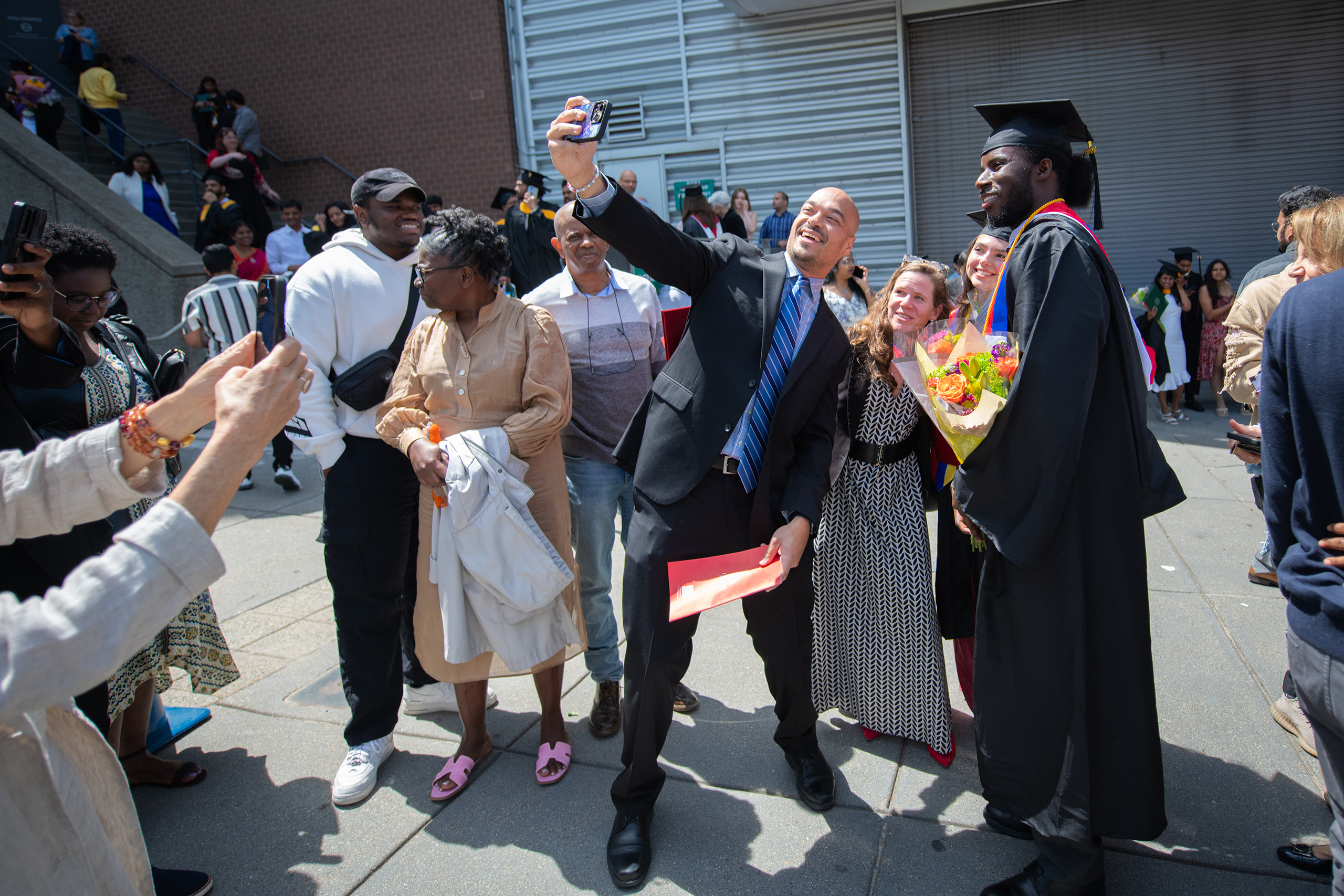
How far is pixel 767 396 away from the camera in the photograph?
8.70 ft

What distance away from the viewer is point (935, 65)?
11.5 metres

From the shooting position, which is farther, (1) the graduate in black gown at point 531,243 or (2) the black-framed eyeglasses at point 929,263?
(1) the graduate in black gown at point 531,243

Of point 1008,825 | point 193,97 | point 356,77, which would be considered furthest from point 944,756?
point 193,97

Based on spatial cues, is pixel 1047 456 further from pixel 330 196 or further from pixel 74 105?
pixel 74 105

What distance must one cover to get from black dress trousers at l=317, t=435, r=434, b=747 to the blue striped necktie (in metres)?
1.33

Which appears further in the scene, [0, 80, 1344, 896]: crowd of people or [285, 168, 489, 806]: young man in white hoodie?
[285, 168, 489, 806]: young man in white hoodie

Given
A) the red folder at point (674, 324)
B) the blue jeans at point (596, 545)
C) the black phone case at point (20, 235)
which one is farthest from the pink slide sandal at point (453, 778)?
the black phone case at point (20, 235)

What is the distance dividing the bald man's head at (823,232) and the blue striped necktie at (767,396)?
0.59 ft

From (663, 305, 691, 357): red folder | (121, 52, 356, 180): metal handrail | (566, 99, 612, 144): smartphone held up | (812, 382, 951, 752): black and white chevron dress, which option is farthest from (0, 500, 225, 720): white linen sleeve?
(121, 52, 356, 180): metal handrail

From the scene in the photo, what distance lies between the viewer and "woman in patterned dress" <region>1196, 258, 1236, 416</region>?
30.5ft

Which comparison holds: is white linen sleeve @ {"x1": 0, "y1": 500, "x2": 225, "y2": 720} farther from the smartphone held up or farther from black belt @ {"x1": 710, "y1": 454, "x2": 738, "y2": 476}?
black belt @ {"x1": 710, "y1": 454, "x2": 738, "y2": 476}

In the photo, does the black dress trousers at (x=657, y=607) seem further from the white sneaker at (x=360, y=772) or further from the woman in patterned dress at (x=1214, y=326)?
the woman in patterned dress at (x=1214, y=326)

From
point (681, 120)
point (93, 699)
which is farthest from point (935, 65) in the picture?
point (93, 699)

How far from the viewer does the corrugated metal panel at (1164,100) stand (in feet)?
35.8
